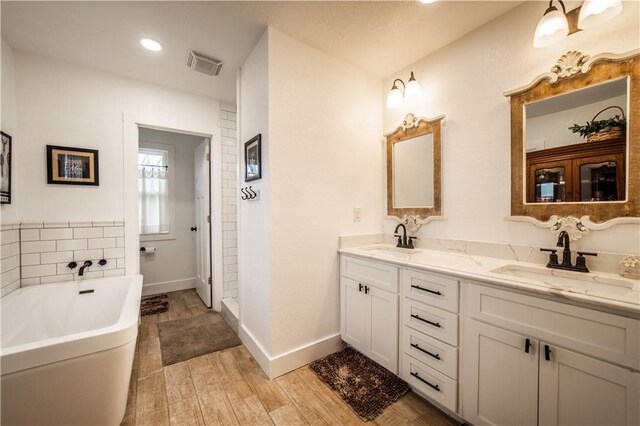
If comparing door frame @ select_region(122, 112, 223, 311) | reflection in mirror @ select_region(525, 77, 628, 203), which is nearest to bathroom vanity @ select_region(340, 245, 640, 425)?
reflection in mirror @ select_region(525, 77, 628, 203)

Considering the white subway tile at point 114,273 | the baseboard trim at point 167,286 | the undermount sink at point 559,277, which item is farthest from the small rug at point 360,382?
the baseboard trim at point 167,286

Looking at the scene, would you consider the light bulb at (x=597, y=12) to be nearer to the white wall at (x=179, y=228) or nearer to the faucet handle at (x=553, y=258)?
the faucet handle at (x=553, y=258)

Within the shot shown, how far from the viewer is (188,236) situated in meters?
4.03

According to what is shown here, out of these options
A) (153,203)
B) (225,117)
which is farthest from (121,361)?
(153,203)

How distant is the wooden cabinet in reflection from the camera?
4.44 feet

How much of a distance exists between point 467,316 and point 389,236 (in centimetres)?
119

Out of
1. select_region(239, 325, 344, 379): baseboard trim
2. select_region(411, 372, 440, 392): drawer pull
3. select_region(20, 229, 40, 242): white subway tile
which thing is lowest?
select_region(239, 325, 344, 379): baseboard trim

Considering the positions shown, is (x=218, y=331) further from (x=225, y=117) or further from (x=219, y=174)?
(x=225, y=117)

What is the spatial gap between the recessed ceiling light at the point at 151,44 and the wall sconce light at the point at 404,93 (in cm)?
197

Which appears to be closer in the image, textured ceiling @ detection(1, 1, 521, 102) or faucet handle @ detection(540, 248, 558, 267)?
faucet handle @ detection(540, 248, 558, 267)

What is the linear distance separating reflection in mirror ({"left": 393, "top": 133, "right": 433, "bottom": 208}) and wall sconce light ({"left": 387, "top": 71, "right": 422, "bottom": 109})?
0.35 meters

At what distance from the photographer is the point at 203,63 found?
227 cm

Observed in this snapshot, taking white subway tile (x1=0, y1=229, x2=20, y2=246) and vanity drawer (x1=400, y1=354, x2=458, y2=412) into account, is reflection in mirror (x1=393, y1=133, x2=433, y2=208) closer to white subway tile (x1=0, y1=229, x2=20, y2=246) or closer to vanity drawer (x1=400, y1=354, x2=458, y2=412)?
vanity drawer (x1=400, y1=354, x2=458, y2=412)

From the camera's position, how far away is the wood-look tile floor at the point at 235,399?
1512 millimetres
